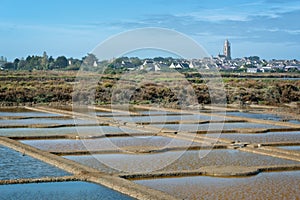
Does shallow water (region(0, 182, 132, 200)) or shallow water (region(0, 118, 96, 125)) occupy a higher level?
shallow water (region(0, 118, 96, 125))

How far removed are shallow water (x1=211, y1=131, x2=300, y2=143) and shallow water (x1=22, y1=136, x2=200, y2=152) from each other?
1648 millimetres

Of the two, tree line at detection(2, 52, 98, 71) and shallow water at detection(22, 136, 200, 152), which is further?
tree line at detection(2, 52, 98, 71)

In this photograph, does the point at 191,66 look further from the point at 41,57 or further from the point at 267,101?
the point at 41,57

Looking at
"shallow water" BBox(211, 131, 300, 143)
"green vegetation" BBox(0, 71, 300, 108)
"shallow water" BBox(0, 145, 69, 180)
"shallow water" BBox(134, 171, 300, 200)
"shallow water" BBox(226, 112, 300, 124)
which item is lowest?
"shallow water" BBox(134, 171, 300, 200)

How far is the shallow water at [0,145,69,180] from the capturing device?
9.27m

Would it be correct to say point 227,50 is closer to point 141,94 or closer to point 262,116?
point 141,94

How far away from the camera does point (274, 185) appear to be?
28.8ft

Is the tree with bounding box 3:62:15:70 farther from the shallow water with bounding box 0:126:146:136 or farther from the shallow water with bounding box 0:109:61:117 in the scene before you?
the shallow water with bounding box 0:126:146:136

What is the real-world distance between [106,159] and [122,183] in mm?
2681

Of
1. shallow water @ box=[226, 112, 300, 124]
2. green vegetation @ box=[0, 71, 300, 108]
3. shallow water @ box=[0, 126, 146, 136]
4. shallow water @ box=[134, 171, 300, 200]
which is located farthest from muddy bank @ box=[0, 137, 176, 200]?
green vegetation @ box=[0, 71, 300, 108]

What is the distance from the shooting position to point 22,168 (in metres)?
9.91

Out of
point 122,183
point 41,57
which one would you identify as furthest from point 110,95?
point 41,57

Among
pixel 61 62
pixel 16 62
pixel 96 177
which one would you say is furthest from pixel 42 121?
pixel 16 62

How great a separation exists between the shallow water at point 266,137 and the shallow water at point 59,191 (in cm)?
658
